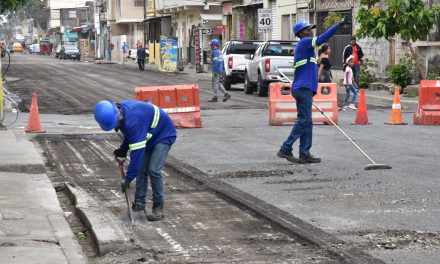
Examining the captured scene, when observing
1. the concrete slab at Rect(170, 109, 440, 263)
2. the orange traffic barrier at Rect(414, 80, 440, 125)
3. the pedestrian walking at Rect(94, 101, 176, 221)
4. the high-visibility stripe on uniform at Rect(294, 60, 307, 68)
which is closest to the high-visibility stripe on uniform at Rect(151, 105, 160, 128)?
the pedestrian walking at Rect(94, 101, 176, 221)

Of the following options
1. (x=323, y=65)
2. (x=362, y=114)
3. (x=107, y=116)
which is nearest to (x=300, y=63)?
(x=107, y=116)

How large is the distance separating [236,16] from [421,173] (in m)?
45.1

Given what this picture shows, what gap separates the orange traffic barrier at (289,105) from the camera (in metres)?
19.8

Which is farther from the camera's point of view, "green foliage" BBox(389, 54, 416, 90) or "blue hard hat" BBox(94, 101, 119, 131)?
"green foliage" BBox(389, 54, 416, 90)

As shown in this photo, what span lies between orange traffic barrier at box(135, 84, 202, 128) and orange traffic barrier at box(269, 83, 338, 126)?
5.18 ft

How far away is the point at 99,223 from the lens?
8969 millimetres

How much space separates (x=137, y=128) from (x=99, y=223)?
1009 mm

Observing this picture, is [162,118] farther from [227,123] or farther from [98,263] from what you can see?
[227,123]

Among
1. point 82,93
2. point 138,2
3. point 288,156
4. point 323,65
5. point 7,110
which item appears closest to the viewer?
point 288,156

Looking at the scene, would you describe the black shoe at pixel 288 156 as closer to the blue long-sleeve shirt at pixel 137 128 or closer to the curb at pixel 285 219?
the curb at pixel 285 219

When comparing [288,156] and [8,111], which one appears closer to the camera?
[288,156]

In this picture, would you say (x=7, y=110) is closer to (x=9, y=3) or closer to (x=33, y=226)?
(x=9, y=3)

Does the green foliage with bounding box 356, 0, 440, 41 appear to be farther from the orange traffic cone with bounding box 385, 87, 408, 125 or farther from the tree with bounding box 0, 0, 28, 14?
the tree with bounding box 0, 0, 28, 14

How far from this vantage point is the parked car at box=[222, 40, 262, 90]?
35156mm
